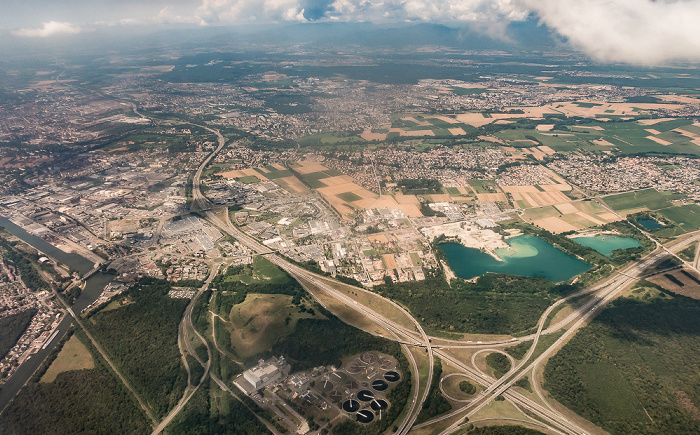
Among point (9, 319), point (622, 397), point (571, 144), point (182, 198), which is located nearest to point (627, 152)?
point (571, 144)

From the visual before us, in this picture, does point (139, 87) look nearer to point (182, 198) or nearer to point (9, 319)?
point (182, 198)

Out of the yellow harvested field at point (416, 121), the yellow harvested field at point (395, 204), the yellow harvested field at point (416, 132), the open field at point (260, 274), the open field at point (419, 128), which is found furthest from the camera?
the yellow harvested field at point (416, 121)

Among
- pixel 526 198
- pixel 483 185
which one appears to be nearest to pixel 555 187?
pixel 526 198

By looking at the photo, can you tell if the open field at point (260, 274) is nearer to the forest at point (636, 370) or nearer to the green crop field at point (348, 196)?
the green crop field at point (348, 196)

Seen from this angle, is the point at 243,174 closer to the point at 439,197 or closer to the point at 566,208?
the point at 439,197

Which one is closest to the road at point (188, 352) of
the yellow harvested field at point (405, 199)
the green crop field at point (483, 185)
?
the yellow harvested field at point (405, 199)

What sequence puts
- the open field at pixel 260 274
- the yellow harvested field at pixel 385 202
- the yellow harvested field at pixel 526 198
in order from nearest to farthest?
the open field at pixel 260 274, the yellow harvested field at pixel 385 202, the yellow harvested field at pixel 526 198
